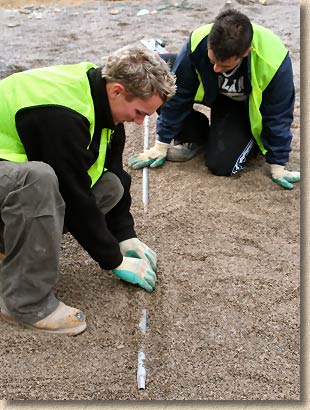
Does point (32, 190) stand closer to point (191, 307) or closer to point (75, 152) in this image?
point (75, 152)

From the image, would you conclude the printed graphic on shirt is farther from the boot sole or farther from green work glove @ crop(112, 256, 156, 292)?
the boot sole

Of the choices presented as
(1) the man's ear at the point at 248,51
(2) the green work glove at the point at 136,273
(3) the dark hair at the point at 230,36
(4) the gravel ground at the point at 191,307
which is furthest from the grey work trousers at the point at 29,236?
(1) the man's ear at the point at 248,51

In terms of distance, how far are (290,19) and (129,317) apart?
4.04 metres

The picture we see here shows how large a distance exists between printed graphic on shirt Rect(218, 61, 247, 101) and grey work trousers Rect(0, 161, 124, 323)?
1345mm

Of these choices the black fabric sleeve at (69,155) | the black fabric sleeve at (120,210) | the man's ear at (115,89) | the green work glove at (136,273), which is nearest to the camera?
the black fabric sleeve at (69,155)

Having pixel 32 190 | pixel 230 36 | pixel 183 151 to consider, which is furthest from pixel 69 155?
pixel 183 151

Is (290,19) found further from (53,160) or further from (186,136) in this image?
(53,160)

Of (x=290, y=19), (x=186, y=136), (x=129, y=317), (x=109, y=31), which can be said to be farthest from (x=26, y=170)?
(x=290, y=19)

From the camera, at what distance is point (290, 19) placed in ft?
17.5

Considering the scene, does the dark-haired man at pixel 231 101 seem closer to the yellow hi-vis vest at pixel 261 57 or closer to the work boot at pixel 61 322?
the yellow hi-vis vest at pixel 261 57

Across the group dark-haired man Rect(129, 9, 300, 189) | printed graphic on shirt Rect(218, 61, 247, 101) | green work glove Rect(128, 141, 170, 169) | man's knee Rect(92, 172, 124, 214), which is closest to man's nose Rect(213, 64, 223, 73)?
dark-haired man Rect(129, 9, 300, 189)

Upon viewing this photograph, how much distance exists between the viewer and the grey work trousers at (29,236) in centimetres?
187

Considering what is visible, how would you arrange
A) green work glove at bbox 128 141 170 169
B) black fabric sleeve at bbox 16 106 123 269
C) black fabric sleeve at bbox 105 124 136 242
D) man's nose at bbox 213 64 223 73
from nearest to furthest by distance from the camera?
black fabric sleeve at bbox 16 106 123 269
black fabric sleeve at bbox 105 124 136 242
man's nose at bbox 213 64 223 73
green work glove at bbox 128 141 170 169

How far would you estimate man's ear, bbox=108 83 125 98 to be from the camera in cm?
193
